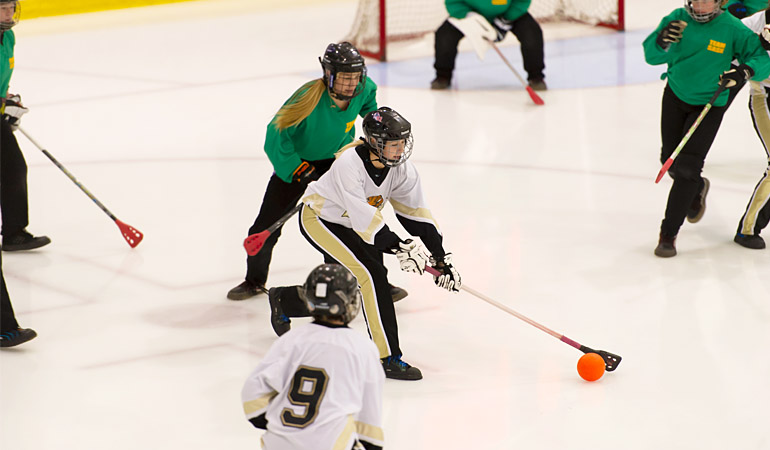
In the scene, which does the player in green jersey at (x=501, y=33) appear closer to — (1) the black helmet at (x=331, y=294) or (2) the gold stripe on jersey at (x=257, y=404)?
(1) the black helmet at (x=331, y=294)

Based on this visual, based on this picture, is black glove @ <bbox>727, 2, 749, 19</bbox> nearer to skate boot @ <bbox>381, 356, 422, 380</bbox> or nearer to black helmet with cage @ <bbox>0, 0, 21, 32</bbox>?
skate boot @ <bbox>381, 356, 422, 380</bbox>

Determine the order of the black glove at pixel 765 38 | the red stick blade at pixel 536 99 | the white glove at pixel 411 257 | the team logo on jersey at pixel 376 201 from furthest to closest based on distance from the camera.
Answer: the red stick blade at pixel 536 99, the black glove at pixel 765 38, the team logo on jersey at pixel 376 201, the white glove at pixel 411 257

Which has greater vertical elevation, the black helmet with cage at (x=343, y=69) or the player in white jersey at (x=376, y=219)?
the black helmet with cage at (x=343, y=69)

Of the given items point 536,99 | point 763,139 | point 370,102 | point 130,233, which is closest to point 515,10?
point 536,99

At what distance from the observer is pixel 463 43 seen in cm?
1045

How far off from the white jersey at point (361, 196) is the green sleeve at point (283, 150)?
0.34m

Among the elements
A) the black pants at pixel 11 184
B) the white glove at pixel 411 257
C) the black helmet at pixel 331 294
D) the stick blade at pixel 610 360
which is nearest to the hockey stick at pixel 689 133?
the stick blade at pixel 610 360

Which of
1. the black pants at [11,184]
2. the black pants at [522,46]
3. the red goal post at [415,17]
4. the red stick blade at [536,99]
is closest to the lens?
the black pants at [11,184]

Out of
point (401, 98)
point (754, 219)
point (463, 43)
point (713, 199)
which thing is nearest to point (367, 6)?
point (463, 43)

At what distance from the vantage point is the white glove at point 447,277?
3.98 m

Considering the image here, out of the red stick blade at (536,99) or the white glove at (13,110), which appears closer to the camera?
the white glove at (13,110)

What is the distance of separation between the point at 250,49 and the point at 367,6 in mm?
1146

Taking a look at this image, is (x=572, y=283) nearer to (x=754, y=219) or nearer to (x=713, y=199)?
(x=754, y=219)

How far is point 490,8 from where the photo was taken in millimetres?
8695
